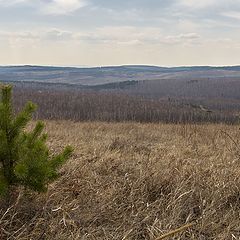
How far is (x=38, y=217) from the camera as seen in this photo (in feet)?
10.9

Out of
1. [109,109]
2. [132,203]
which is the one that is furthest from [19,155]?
[109,109]

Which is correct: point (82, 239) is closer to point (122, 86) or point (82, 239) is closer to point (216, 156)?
point (216, 156)

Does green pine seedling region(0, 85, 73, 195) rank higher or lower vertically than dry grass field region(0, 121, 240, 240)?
higher

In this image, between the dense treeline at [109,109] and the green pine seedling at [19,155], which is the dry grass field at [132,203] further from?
the dense treeline at [109,109]

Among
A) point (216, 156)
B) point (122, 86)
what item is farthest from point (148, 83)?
point (216, 156)

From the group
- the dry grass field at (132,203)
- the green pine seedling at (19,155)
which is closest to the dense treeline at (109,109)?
the dry grass field at (132,203)

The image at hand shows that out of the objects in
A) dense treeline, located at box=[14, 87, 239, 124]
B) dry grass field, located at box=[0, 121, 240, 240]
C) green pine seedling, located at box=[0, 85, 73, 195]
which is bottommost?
dense treeline, located at box=[14, 87, 239, 124]

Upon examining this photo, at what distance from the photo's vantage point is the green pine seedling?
3.01 m

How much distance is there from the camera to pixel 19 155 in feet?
10.2

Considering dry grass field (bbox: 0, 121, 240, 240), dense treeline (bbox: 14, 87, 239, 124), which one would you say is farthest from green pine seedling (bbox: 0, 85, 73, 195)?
dense treeline (bbox: 14, 87, 239, 124)

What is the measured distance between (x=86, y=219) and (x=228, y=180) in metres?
1.76

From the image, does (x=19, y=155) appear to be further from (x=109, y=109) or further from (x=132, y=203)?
(x=109, y=109)

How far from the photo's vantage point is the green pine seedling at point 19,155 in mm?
3008

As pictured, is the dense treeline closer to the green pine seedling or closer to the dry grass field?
the dry grass field
